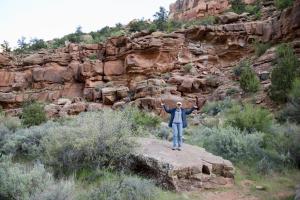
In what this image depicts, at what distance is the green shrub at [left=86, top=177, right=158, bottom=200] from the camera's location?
243 inches

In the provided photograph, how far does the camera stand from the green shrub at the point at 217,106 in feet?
61.2

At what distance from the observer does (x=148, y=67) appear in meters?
25.9

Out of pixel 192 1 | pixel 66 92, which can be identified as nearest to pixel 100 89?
pixel 66 92

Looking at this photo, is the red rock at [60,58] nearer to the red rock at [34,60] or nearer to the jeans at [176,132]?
the red rock at [34,60]

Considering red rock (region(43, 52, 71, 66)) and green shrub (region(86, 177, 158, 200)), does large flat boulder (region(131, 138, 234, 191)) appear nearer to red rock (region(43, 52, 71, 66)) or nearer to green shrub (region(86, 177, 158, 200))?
green shrub (region(86, 177, 158, 200))

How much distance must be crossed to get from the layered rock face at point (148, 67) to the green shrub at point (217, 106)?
150 cm

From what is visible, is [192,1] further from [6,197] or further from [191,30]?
[6,197]

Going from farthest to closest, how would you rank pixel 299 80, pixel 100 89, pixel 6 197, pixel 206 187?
pixel 100 89 < pixel 299 80 < pixel 206 187 < pixel 6 197

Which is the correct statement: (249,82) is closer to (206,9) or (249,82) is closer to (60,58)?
(60,58)

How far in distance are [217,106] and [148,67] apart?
819cm

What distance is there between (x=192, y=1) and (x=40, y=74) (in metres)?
26.7

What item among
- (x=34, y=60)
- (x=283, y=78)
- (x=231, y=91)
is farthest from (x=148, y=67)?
(x=283, y=78)

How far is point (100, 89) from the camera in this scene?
2609 centimetres

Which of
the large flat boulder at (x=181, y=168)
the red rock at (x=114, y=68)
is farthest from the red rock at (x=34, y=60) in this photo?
the large flat boulder at (x=181, y=168)
